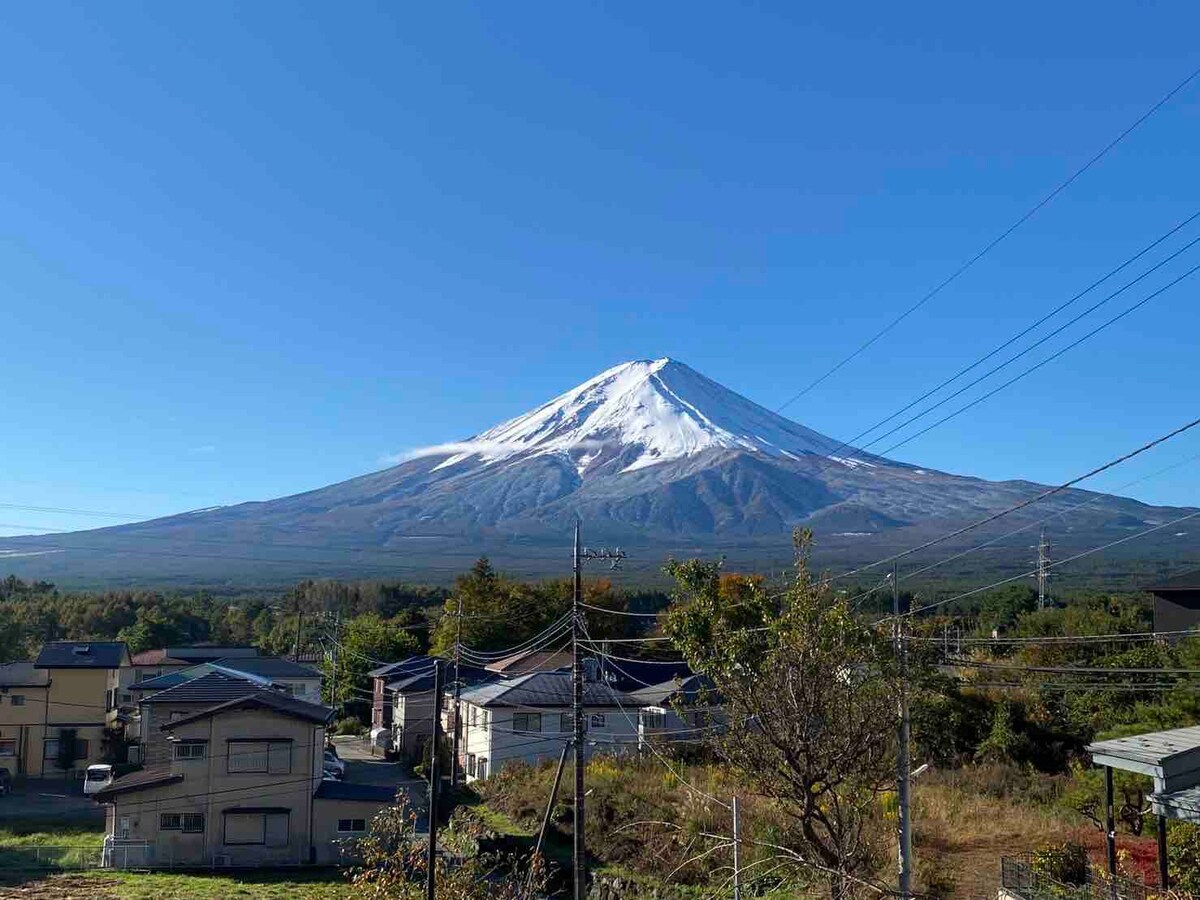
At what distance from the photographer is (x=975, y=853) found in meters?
17.9

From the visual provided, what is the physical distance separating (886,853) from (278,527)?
468ft

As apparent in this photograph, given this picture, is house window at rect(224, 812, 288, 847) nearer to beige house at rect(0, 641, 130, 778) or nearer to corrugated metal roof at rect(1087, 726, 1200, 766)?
beige house at rect(0, 641, 130, 778)

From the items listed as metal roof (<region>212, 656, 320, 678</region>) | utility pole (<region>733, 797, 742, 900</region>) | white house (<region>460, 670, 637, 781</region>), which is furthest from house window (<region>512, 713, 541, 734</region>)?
utility pole (<region>733, 797, 742, 900</region>)

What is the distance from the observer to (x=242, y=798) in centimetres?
2631

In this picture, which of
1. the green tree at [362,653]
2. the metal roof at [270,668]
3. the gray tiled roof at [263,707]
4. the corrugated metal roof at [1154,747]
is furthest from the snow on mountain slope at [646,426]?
the corrugated metal roof at [1154,747]

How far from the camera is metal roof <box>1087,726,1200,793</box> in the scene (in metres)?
12.2

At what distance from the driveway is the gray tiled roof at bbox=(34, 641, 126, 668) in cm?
383

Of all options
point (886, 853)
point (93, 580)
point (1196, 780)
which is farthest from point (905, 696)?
point (93, 580)

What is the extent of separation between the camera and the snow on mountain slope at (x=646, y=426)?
558 feet

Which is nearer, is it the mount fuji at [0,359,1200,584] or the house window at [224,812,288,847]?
the house window at [224,812,288,847]

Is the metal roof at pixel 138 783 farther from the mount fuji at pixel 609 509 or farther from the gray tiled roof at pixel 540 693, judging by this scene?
the mount fuji at pixel 609 509

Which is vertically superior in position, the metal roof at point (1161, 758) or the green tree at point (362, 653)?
the metal roof at point (1161, 758)

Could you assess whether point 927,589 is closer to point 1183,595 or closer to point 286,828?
point 1183,595

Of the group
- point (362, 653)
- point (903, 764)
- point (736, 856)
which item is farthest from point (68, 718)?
point (903, 764)
